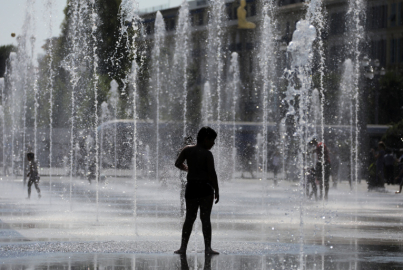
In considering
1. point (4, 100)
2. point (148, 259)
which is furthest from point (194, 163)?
point (4, 100)

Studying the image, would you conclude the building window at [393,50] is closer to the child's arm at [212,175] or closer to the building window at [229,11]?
the building window at [229,11]

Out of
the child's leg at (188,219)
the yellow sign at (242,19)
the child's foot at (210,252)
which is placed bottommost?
the child's foot at (210,252)

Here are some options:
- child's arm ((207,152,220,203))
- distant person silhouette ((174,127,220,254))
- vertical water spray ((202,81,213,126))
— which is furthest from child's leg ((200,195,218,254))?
vertical water spray ((202,81,213,126))

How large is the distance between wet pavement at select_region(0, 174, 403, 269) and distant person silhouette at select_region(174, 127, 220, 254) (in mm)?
370

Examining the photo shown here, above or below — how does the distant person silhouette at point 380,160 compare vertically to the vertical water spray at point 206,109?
below

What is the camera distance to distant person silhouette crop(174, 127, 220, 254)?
8008mm

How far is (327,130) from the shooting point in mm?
46375

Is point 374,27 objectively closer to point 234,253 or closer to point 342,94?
point 342,94

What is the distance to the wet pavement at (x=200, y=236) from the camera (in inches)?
305

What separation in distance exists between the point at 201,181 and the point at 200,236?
2.72 m

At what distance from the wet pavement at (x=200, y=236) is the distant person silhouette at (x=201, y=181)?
14.6 inches

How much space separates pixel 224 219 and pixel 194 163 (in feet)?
17.5

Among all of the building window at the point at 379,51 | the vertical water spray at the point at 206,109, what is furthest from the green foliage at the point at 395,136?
the building window at the point at 379,51

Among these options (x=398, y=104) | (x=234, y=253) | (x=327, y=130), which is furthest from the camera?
(x=398, y=104)
